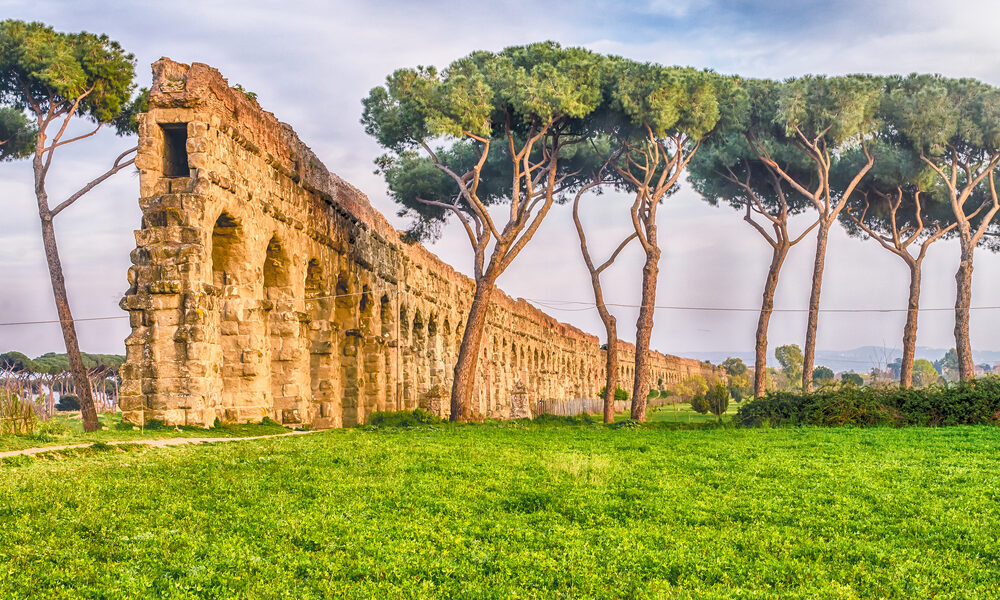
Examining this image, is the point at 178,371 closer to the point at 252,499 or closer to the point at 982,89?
the point at 252,499

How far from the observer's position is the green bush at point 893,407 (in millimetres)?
17172

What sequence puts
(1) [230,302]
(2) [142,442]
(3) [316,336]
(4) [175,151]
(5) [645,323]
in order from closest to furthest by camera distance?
(2) [142,442] → (4) [175,151] → (1) [230,302] → (3) [316,336] → (5) [645,323]

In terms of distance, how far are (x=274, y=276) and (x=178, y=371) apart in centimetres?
415

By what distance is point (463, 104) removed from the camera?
19203mm

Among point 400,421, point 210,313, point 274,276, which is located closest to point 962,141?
point 400,421

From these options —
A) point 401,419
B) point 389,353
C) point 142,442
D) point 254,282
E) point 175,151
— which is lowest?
point 401,419

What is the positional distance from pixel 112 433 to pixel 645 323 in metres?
14.8

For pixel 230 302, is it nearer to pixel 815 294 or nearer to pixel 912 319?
pixel 815 294

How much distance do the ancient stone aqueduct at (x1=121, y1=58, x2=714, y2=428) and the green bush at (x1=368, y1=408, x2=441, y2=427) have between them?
0.51m

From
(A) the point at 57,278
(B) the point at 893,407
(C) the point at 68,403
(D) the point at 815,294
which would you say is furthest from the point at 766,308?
(C) the point at 68,403

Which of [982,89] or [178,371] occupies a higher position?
[982,89]

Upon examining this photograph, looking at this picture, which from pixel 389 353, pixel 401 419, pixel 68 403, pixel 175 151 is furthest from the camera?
pixel 68 403

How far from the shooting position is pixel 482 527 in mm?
6207

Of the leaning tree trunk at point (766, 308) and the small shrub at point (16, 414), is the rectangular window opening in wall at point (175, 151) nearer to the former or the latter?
the small shrub at point (16, 414)
